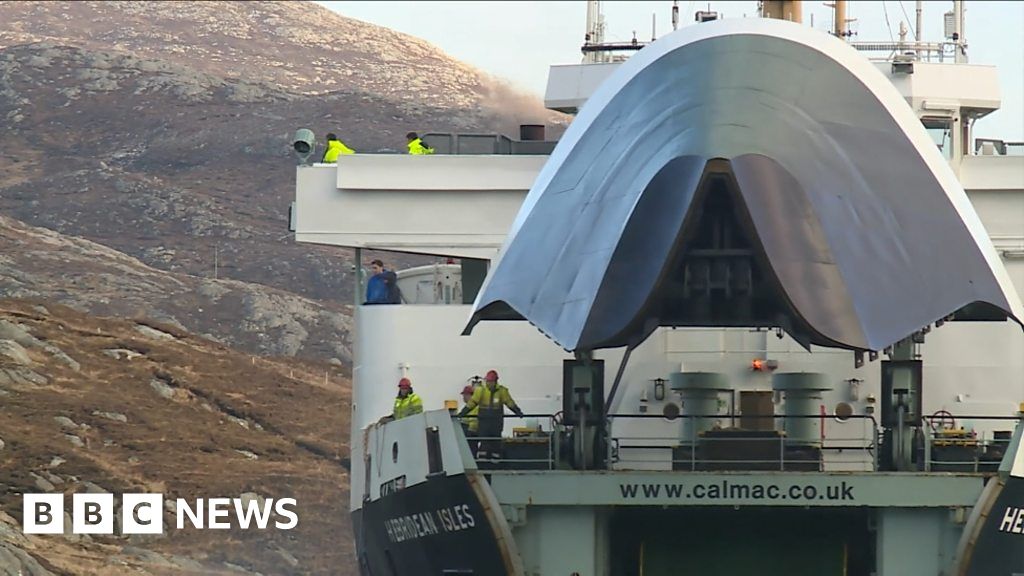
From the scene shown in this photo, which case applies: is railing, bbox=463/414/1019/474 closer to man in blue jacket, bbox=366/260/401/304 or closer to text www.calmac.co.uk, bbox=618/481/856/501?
text www.calmac.co.uk, bbox=618/481/856/501

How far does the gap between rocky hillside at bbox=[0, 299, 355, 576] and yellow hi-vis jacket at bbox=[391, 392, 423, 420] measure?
3385cm

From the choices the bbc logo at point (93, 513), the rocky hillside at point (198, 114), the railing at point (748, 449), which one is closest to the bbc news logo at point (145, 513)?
the bbc logo at point (93, 513)

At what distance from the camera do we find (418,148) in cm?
3294

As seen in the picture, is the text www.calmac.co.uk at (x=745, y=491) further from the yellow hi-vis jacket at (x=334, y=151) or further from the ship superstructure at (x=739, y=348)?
the yellow hi-vis jacket at (x=334, y=151)

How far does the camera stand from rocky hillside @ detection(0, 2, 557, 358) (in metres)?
123

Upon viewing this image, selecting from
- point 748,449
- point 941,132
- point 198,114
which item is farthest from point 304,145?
point 198,114

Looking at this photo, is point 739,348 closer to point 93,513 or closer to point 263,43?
point 93,513

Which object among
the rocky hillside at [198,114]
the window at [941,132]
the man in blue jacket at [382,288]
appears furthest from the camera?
the rocky hillside at [198,114]

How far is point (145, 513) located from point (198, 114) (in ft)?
210

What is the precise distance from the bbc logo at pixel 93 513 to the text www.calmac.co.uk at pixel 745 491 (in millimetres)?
47146

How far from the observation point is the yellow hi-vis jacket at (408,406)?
89.1 ft

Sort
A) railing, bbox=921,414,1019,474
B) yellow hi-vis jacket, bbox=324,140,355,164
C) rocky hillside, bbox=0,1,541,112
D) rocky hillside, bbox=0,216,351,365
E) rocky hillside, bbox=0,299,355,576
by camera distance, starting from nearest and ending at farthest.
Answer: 1. railing, bbox=921,414,1019,474
2. yellow hi-vis jacket, bbox=324,140,355,164
3. rocky hillside, bbox=0,299,355,576
4. rocky hillside, bbox=0,216,351,365
5. rocky hillside, bbox=0,1,541,112

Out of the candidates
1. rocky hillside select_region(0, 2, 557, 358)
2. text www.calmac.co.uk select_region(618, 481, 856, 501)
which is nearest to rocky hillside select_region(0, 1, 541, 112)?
rocky hillside select_region(0, 2, 557, 358)

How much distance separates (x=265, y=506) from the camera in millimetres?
82562
